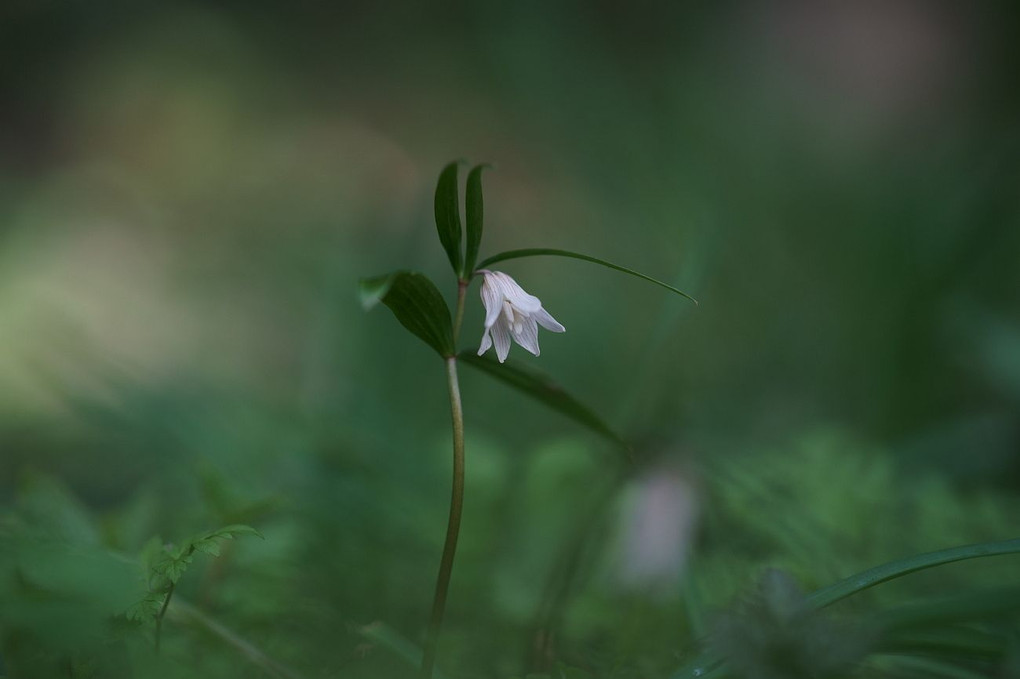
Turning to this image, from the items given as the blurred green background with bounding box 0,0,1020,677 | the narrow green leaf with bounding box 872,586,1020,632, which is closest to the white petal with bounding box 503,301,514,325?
the blurred green background with bounding box 0,0,1020,677

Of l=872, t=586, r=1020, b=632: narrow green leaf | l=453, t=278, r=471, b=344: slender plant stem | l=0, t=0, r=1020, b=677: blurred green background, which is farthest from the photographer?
l=0, t=0, r=1020, b=677: blurred green background

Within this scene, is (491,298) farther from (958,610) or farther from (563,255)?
(958,610)

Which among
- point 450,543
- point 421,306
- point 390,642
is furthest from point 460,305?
point 390,642

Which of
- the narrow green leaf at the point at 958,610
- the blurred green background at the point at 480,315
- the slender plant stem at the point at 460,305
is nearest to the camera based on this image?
the narrow green leaf at the point at 958,610

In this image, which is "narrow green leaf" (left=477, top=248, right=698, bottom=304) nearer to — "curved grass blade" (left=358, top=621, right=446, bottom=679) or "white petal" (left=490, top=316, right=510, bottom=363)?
"white petal" (left=490, top=316, right=510, bottom=363)

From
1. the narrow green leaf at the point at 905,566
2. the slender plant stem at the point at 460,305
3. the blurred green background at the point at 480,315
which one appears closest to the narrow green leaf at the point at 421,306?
the slender plant stem at the point at 460,305

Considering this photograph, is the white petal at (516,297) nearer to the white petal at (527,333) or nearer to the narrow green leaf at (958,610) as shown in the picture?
the white petal at (527,333)

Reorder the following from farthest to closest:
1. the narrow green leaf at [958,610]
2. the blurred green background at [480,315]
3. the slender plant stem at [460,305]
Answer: the blurred green background at [480,315] → the slender plant stem at [460,305] → the narrow green leaf at [958,610]

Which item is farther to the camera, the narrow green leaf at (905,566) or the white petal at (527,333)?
the white petal at (527,333)
